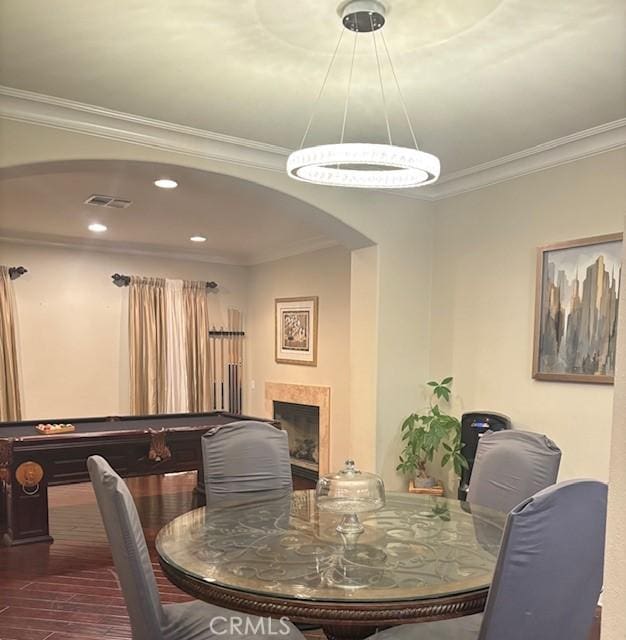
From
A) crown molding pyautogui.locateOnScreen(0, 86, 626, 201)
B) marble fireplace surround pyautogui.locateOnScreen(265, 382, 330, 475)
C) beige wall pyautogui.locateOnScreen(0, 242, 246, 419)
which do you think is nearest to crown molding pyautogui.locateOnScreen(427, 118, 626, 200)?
crown molding pyautogui.locateOnScreen(0, 86, 626, 201)

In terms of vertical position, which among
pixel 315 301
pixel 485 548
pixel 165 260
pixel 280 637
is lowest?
pixel 280 637

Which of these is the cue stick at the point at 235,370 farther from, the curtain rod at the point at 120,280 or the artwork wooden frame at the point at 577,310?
the artwork wooden frame at the point at 577,310

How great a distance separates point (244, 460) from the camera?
2.87 m

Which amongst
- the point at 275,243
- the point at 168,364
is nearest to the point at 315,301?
the point at 275,243

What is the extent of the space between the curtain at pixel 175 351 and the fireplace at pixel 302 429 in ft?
3.96

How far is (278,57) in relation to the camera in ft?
7.86

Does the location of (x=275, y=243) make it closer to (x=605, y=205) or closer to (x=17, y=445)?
(x=17, y=445)

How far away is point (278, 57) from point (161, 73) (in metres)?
0.56

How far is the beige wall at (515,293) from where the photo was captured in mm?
3176

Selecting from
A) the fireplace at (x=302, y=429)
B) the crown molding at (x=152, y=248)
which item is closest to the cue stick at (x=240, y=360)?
the fireplace at (x=302, y=429)

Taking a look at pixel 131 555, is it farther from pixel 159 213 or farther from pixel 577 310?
pixel 159 213

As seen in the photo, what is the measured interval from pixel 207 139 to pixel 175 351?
13.9 ft

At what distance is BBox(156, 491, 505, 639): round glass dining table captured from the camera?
1563 millimetres

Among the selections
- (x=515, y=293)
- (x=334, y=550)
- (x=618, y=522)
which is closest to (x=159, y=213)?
(x=515, y=293)
